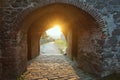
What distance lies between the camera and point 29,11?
6.34m

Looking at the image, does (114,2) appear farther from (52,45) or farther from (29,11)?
(52,45)

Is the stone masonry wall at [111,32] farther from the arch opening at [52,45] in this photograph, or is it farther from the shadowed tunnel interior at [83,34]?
the arch opening at [52,45]

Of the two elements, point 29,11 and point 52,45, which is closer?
point 29,11

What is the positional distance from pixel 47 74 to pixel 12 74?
1.50 m

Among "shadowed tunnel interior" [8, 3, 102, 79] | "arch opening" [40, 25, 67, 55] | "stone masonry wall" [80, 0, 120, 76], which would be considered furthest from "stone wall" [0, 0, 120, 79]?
"arch opening" [40, 25, 67, 55]

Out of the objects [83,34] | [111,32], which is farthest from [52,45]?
[111,32]

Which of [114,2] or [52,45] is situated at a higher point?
[114,2]

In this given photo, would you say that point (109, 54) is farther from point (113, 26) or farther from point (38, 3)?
point (38, 3)

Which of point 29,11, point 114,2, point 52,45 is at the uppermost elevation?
point 114,2

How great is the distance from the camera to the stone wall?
20.9 ft

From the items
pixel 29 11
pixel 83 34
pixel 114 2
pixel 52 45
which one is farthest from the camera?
pixel 52 45

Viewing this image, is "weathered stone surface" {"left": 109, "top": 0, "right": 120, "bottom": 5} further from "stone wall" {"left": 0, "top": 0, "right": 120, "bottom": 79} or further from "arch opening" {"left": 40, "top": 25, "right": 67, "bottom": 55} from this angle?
"arch opening" {"left": 40, "top": 25, "right": 67, "bottom": 55}

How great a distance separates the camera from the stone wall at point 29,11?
6371 mm

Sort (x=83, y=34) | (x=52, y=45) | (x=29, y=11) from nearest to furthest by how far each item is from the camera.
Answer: (x=29, y=11), (x=83, y=34), (x=52, y=45)
